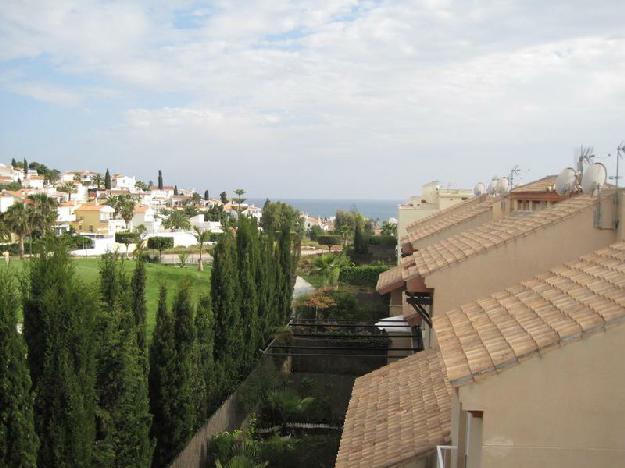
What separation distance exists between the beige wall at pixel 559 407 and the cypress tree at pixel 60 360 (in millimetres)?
6568

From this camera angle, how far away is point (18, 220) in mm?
57938

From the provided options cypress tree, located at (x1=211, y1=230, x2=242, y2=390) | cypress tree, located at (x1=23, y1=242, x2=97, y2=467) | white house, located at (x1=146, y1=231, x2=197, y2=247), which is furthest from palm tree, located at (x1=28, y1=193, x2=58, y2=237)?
cypress tree, located at (x1=23, y1=242, x2=97, y2=467)

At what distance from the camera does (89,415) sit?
9.75m

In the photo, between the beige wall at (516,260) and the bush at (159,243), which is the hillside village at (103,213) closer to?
the bush at (159,243)

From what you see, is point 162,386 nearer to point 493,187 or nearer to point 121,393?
point 121,393

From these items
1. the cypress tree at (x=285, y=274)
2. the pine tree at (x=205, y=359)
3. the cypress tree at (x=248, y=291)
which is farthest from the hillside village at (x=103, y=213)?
the pine tree at (x=205, y=359)

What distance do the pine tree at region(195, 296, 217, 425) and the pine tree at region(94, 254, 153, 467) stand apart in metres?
3.75

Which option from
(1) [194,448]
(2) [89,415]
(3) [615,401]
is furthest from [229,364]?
(3) [615,401]

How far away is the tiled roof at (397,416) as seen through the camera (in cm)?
764

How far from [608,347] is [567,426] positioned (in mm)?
691

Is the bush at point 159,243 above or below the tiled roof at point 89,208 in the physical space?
below

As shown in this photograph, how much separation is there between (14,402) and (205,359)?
8.08 metres

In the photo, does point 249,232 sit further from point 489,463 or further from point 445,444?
point 489,463

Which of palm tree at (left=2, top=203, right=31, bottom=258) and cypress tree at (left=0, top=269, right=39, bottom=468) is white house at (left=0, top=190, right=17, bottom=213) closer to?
palm tree at (left=2, top=203, right=31, bottom=258)
